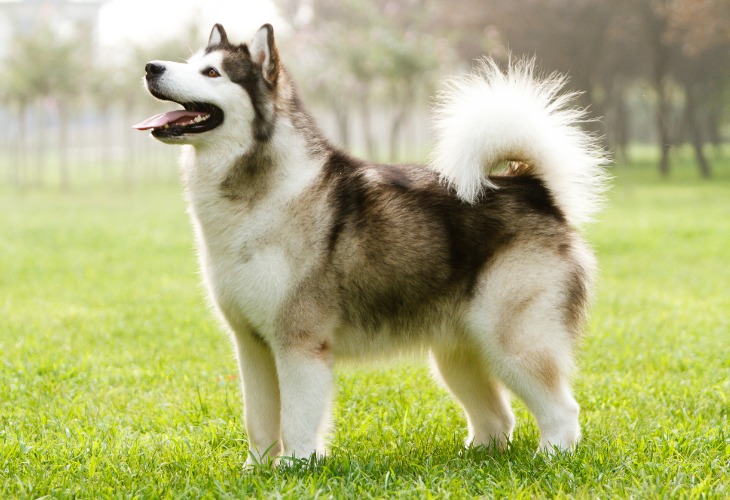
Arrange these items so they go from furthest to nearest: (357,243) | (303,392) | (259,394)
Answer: (259,394) → (357,243) → (303,392)

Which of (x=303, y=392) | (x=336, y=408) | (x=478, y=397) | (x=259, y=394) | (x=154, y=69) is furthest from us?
(x=336, y=408)

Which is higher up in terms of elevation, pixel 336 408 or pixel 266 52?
pixel 266 52

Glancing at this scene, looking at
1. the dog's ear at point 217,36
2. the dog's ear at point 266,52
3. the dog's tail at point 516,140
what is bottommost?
the dog's tail at point 516,140

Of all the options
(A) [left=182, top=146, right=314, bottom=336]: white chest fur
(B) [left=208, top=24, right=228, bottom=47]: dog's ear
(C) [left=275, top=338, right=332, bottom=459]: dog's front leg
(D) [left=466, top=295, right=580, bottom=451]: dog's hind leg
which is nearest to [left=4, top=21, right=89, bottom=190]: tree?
(B) [left=208, top=24, right=228, bottom=47]: dog's ear

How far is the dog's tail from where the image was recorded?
3.74 m

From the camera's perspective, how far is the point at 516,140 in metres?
3.78

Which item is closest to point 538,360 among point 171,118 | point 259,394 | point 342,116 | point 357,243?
point 357,243

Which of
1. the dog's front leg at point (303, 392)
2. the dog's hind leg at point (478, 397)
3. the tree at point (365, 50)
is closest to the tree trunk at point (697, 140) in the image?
the tree at point (365, 50)

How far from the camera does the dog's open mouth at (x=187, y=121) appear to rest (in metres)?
3.47

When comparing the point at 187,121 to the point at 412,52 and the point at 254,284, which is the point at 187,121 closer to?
the point at 254,284

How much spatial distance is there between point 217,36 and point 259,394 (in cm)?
159

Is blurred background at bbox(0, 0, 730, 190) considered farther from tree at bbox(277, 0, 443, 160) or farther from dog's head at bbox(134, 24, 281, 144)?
dog's head at bbox(134, 24, 281, 144)

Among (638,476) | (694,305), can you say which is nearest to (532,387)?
(638,476)

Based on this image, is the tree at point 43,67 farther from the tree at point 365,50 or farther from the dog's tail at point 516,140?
the dog's tail at point 516,140
